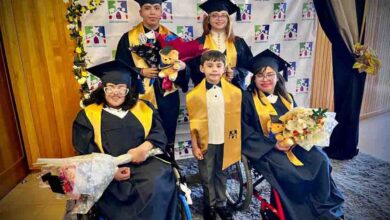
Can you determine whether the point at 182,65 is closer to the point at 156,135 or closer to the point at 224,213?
the point at 156,135

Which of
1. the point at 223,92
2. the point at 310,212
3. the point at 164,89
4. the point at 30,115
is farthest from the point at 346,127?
the point at 30,115

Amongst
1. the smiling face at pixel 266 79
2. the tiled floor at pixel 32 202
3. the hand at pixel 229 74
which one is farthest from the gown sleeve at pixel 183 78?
the tiled floor at pixel 32 202

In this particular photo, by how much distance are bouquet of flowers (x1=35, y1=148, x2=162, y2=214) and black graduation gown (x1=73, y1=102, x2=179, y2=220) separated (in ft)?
0.29

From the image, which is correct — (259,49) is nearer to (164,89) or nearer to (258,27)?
(258,27)

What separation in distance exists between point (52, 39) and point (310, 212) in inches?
91.1

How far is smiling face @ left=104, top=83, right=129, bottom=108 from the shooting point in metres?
1.61

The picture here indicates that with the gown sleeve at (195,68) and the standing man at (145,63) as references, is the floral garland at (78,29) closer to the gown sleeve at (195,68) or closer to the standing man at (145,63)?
the standing man at (145,63)

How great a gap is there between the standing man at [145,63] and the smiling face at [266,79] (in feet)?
1.60

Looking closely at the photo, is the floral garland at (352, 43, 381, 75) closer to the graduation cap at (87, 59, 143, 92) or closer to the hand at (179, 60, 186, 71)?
the hand at (179, 60, 186, 71)

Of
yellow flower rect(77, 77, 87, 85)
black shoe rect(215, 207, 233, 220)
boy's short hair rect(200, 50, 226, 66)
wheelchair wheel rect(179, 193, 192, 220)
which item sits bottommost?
black shoe rect(215, 207, 233, 220)

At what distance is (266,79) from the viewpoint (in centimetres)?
181

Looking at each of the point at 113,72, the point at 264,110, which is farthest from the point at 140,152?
the point at 264,110

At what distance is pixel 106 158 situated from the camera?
1442 millimetres

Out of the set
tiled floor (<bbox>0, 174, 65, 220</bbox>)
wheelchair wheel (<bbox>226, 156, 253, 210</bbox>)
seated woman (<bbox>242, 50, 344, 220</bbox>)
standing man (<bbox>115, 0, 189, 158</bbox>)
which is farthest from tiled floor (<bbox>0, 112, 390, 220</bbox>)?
seated woman (<bbox>242, 50, 344, 220</bbox>)
